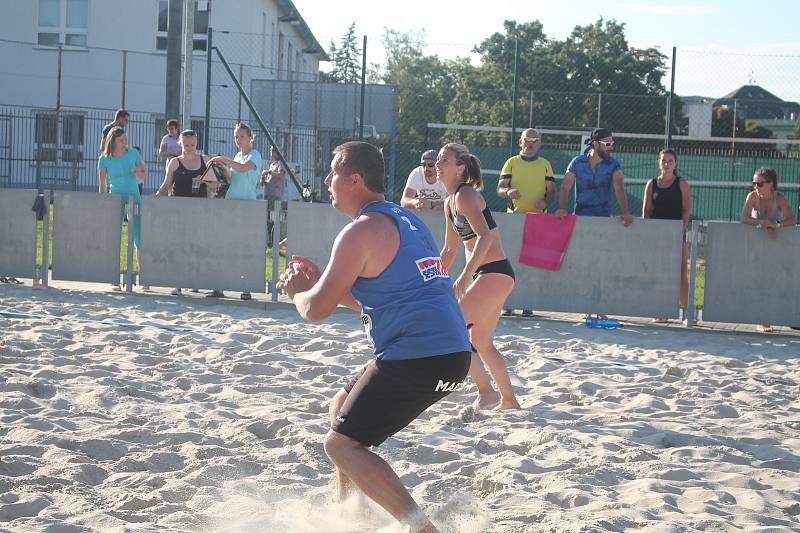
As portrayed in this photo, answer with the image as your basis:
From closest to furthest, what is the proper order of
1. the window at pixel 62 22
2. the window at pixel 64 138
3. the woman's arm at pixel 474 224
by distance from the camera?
the woman's arm at pixel 474 224, the window at pixel 64 138, the window at pixel 62 22

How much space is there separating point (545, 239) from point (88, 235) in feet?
17.8

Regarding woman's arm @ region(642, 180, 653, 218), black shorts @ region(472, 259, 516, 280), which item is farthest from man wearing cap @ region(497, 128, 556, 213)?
black shorts @ region(472, 259, 516, 280)

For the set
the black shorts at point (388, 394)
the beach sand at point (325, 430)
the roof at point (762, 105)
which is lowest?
the beach sand at point (325, 430)

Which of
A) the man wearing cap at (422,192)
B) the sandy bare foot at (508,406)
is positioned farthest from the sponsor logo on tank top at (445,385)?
the man wearing cap at (422,192)

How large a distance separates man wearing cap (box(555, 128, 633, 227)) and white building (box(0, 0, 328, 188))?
18.4m

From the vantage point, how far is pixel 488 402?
267 inches

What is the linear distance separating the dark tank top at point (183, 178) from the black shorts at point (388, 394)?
28.4 ft

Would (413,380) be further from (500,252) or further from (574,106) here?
(574,106)

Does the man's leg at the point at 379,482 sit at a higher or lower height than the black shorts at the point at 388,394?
lower

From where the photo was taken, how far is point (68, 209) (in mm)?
12156

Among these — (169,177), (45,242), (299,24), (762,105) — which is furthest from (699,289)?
(299,24)

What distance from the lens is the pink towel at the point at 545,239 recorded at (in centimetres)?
1119

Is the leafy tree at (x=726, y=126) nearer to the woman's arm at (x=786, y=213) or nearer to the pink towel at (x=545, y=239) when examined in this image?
the woman's arm at (x=786, y=213)

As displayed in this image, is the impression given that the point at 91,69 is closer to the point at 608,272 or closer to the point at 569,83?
the point at 608,272
